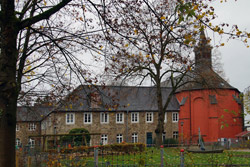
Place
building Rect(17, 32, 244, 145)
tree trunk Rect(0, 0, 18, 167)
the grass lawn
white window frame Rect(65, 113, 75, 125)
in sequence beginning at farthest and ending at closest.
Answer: building Rect(17, 32, 244, 145)
white window frame Rect(65, 113, 75, 125)
the grass lawn
tree trunk Rect(0, 0, 18, 167)

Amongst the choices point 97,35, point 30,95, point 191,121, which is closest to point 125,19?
point 97,35

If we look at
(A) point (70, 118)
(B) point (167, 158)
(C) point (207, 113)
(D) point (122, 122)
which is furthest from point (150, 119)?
(B) point (167, 158)

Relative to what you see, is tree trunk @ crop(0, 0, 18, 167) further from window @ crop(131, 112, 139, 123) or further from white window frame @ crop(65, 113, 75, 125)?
window @ crop(131, 112, 139, 123)

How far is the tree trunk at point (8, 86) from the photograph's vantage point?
557cm

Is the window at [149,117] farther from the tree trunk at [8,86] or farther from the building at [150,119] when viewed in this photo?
the tree trunk at [8,86]

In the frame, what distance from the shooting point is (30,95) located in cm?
1376

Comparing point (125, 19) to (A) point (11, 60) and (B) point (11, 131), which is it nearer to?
(A) point (11, 60)

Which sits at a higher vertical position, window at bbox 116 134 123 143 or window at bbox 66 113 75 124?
window at bbox 66 113 75 124

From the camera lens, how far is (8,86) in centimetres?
567

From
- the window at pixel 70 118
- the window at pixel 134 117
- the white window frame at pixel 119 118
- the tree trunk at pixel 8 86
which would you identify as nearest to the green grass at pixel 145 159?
the tree trunk at pixel 8 86

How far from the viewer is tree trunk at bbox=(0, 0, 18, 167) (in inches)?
219

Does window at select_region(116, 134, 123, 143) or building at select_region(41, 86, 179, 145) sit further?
window at select_region(116, 134, 123, 143)

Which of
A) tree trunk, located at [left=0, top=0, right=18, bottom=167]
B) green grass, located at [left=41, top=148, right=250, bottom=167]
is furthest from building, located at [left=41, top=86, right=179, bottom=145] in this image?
tree trunk, located at [left=0, top=0, right=18, bottom=167]

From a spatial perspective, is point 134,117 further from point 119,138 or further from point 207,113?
point 207,113
